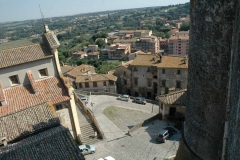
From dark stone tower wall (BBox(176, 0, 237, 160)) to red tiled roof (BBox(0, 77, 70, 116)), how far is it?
1271cm

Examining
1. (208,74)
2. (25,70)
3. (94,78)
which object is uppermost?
(208,74)

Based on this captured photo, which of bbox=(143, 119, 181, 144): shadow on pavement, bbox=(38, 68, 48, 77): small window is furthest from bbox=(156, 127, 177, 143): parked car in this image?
bbox=(38, 68, 48, 77): small window

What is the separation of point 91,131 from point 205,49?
17.8 meters

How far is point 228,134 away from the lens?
656 centimetres

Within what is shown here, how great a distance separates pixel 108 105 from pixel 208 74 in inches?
1007

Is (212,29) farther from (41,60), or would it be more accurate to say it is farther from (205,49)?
(41,60)

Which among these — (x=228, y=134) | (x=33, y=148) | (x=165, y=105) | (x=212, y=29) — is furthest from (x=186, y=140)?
(x=165, y=105)

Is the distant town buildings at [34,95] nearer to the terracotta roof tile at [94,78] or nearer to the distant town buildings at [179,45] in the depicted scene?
the terracotta roof tile at [94,78]

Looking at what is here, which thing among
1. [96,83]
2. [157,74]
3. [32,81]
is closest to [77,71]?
[96,83]

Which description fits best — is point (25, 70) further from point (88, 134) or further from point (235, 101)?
point (235, 101)

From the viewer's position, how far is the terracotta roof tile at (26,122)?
45.0 feet

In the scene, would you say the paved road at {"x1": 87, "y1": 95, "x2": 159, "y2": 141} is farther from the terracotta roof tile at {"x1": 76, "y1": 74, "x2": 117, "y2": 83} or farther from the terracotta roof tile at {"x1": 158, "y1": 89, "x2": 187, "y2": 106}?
the terracotta roof tile at {"x1": 158, "y1": 89, "x2": 187, "y2": 106}

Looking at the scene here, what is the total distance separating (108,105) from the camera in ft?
104

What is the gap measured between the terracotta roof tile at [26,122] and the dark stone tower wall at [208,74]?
31.9 feet
